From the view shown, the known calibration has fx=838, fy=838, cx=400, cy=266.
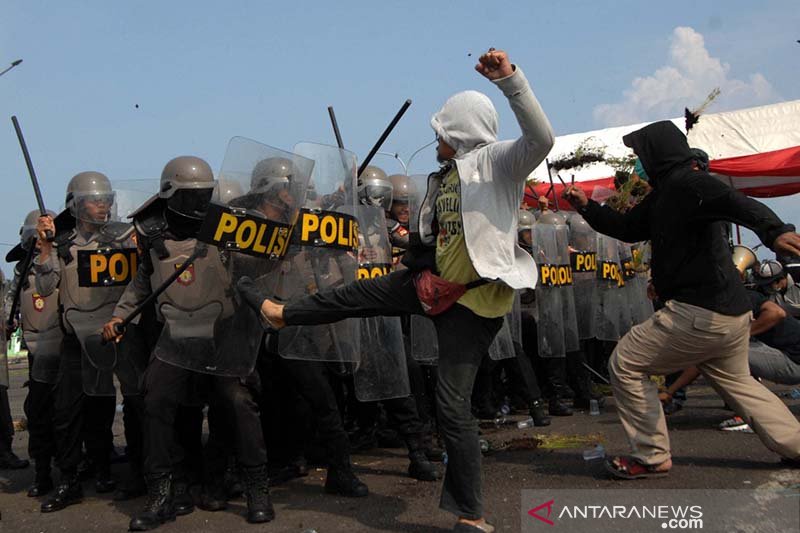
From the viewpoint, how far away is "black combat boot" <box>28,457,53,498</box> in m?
5.93

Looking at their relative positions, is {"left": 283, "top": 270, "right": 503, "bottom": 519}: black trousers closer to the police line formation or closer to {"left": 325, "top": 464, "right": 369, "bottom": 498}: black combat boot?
the police line formation

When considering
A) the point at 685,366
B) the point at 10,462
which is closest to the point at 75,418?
the point at 10,462

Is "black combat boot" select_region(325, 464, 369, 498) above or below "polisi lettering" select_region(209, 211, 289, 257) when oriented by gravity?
below

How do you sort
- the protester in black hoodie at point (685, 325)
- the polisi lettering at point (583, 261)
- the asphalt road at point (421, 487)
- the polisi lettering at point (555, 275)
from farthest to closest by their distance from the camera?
the polisi lettering at point (583, 261)
the polisi lettering at point (555, 275)
the protester in black hoodie at point (685, 325)
the asphalt road at point (421, 487)

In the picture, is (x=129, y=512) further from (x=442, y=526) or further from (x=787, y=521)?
(x=787, y=521)

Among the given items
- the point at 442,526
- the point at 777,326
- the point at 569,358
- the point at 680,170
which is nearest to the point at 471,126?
the point at 680,170

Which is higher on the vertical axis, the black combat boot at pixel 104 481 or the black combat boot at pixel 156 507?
the black combat boot at pixel 156 507

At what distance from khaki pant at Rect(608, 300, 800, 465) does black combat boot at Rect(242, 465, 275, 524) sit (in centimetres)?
216

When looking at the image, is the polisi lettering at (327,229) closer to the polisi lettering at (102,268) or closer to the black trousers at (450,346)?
the black trousers at (450,346)

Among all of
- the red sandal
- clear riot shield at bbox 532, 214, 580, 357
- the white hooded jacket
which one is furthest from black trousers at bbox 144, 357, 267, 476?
clear riot shield at bbox 532, 214, 580, 357

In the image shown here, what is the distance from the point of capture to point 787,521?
12.8 ft

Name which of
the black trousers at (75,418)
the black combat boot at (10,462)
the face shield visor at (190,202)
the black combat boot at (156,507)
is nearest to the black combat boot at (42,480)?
the black trousers at (75,418)

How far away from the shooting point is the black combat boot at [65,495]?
17.6 feet

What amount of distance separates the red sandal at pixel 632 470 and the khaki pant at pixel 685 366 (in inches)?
1.9
